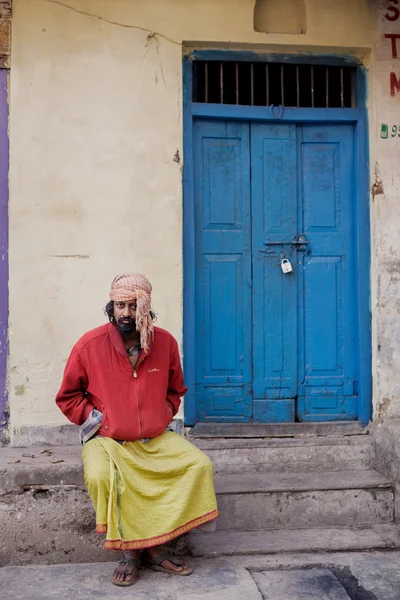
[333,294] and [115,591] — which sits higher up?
[333,294]

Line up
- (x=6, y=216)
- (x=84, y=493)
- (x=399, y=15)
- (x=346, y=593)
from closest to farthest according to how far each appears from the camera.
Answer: (x=346, y=593) → (x=84, y=493) → (x=6, y=216) → (x=399, y=15)

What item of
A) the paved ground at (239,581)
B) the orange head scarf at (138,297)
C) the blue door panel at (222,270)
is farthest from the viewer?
the blue door panel at (222,270)

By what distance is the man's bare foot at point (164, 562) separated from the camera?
4094 mm

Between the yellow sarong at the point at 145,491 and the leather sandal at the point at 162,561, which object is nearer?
the yellow sarong at the point at 145,491

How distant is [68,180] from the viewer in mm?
5211

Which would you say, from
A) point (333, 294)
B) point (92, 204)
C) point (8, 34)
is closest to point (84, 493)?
point (92, 204)

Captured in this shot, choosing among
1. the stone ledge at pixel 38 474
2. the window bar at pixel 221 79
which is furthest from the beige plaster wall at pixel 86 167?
the stone ledge at pixel 38 474

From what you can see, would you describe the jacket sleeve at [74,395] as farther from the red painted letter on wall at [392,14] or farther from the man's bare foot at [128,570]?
the red painted letter on wall at [392,14]

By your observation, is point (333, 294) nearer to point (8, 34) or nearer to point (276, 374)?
point (276, 374)

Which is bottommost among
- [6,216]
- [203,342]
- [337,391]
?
[337,391]

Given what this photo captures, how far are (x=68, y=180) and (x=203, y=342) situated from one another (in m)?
1.54

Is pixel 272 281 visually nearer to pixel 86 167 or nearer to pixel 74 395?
pixel 86 167

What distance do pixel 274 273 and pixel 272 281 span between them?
0.06m

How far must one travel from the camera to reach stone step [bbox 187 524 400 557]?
4.42 meters
